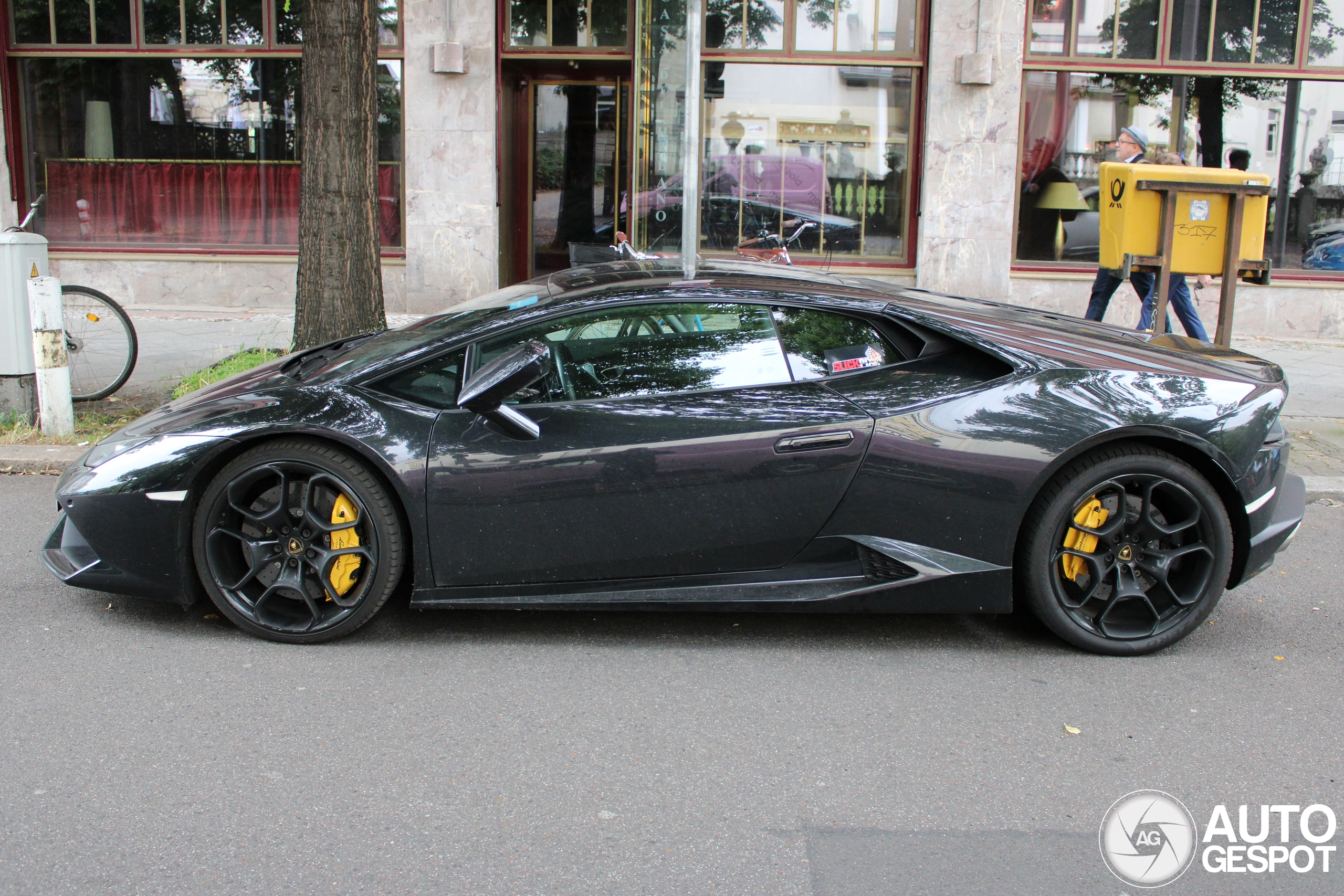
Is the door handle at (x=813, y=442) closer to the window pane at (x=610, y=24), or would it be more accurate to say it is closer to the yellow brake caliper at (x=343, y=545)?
the yellow brake caliper at (x=343, y=545)

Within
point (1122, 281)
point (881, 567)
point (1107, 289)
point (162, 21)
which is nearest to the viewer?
point (881, 567)

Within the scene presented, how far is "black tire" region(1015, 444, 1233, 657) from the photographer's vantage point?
3887 millimetres

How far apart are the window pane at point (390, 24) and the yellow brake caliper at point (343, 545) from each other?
28.5 feet

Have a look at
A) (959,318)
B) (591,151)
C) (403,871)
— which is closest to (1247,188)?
(959,318)

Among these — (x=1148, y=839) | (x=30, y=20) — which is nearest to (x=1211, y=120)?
(x=1148, y=839)

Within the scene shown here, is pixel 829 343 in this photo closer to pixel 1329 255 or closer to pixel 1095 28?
pixel 1095 28

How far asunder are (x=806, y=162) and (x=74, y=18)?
7333mm

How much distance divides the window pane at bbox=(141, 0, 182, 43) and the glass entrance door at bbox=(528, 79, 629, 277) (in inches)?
138

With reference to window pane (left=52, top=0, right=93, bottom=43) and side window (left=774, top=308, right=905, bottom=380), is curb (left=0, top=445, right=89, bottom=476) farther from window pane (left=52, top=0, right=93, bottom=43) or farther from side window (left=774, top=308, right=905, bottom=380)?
window pane (left=52, top=0, right=93, bottom=43)

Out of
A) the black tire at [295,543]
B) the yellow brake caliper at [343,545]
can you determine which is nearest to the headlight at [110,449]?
the black tire at [295,543]

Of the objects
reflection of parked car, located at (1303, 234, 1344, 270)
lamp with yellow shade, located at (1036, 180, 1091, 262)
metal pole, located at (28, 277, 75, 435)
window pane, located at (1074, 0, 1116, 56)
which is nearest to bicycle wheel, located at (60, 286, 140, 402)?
metal pole, located at (28, 277, 75, 435)

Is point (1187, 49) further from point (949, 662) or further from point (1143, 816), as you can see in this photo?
point (1143, 816)

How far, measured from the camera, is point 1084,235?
11430mm

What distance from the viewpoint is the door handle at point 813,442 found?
3.80m
